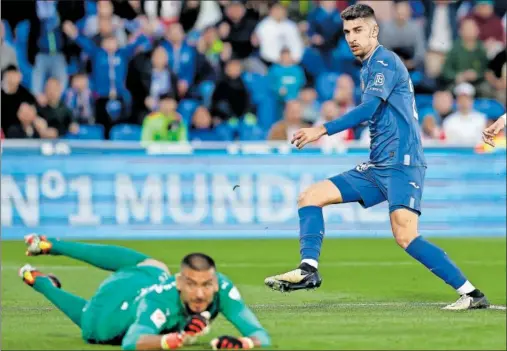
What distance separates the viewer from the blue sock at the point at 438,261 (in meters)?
9.92

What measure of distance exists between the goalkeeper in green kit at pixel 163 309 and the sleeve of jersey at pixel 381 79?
8.03ft

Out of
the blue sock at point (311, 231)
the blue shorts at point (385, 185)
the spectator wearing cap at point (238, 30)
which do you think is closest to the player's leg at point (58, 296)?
the blue sock at point (311, 231)

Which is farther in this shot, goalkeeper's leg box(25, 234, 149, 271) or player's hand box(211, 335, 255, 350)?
goalkeeper's leg box(25, 234, 149, 271)

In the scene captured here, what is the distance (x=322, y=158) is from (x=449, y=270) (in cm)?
789

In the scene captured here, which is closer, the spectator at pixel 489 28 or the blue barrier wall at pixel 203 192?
the blue barrier wall at pixel 203 192

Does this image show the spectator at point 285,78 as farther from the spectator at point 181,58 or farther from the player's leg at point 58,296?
the player's leg at point 58,296

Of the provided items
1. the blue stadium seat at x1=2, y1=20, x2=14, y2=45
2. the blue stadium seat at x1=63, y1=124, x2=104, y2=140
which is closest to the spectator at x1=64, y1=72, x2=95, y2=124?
the blue stadium seat at x1=63, y1=124, x2=104, y2=140

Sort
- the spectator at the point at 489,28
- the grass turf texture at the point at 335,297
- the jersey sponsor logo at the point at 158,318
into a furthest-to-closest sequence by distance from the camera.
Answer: the spectator at the point at 489,28 → the grass turf texture at the point at 335,297 → the jersey sponsor logo at the point at 158,318

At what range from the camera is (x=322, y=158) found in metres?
17.7

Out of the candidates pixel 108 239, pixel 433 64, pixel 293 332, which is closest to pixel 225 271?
pixel 108 239

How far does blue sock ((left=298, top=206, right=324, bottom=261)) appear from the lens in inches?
401

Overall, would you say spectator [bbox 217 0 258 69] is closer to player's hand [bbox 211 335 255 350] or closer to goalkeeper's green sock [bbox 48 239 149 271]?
goalkeeper's green sock [bbox 48 239 149 271]

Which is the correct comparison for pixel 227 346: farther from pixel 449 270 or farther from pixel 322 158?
pixel 322 158

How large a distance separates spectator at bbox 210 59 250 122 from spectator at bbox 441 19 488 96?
353 centimetres
